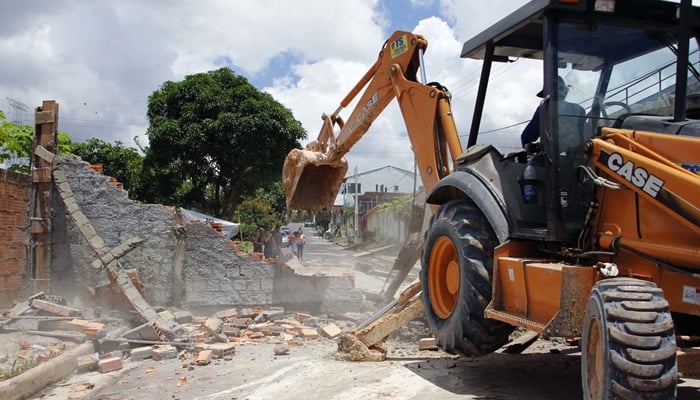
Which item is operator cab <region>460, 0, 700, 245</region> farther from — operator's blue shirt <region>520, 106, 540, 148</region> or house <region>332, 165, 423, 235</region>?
house <region>332, 165, 423, 235</region>

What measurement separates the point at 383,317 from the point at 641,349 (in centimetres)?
400

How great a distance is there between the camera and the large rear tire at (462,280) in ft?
16.5

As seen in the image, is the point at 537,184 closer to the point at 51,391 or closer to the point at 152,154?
the point at 51,391

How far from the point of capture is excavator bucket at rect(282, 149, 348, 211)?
32.4 ft

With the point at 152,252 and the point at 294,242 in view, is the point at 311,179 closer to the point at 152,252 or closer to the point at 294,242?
the point at 152,252

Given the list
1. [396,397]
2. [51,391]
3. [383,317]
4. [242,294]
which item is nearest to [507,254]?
[396,397]

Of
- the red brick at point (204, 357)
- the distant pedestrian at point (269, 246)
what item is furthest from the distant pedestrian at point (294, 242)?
the red brick at point (204, 357)

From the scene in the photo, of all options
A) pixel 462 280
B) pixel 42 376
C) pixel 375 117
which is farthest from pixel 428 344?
pixel 42 376

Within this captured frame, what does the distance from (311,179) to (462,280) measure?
18.0 ft

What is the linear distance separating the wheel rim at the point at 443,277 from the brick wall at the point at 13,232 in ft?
22.8

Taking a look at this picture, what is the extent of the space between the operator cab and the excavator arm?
1862mm

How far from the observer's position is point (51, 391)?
638cm

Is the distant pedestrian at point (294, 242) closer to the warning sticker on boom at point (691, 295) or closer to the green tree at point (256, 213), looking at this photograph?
the green tree at point (256, 213)

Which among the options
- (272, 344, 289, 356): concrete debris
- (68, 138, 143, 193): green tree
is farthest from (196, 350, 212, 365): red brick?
(68, 138, 143, 193): green tree
